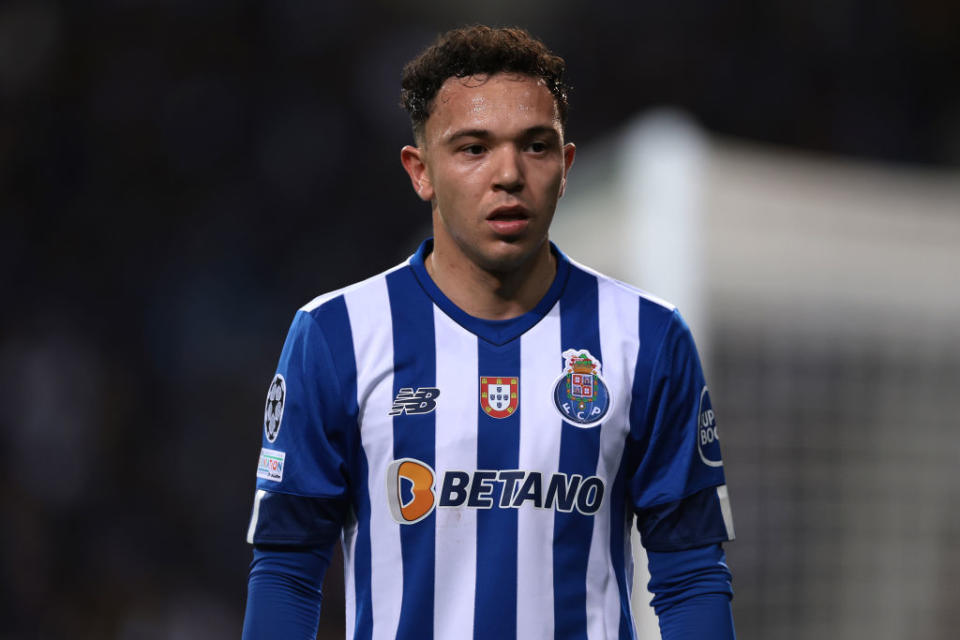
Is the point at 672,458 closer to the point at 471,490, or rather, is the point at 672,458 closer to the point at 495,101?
the point at 471,490

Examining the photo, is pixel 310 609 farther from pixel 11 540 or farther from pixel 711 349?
pixel 11 540

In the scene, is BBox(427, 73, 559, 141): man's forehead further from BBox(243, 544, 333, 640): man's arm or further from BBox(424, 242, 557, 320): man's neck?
BBox(243, 544, 333, 640): man's arm

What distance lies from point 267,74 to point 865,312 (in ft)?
20.9

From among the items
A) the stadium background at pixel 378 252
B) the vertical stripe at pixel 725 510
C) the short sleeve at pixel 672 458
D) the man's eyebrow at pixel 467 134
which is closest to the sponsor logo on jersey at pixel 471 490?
the short sleeve at pixel 672 458

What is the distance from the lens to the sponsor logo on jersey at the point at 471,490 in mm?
1725

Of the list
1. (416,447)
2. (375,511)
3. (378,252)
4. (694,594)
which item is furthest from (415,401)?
(378,252)

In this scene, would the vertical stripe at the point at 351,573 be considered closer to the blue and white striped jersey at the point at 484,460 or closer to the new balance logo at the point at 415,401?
the blue and white striped jersey at the point at 484,460

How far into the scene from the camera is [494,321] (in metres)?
1.85

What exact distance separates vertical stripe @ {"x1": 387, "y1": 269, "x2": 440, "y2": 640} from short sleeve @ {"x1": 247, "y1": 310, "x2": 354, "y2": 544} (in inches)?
3.6

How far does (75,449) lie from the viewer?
25.9 ft

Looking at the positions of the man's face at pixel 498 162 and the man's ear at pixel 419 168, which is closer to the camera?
the man's face at pixel 498 162

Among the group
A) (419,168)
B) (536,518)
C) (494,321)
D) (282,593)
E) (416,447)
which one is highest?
(419,168)

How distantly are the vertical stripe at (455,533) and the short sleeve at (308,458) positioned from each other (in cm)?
15

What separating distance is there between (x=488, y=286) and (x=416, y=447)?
0.29m
